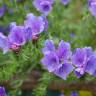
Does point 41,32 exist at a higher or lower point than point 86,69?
higher

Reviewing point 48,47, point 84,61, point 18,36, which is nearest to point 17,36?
point 18,36

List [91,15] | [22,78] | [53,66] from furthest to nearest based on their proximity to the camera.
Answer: [91,15] → [22,78] → [53,66]

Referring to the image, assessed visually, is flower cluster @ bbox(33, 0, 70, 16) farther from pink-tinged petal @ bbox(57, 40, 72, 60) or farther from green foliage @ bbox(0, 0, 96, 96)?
pink-tinged petal @ bbox(57, 40, 72, 60)

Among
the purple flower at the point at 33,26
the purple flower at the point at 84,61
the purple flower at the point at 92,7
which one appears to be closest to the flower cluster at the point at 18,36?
the purple flower at the point at 33,26

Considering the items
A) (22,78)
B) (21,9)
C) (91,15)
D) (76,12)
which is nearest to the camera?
(22,78)

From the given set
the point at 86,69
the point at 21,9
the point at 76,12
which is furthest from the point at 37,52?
the point at 76,12

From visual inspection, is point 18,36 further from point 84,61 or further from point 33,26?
point 84,61

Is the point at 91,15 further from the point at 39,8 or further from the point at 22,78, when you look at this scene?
the point at 22,78

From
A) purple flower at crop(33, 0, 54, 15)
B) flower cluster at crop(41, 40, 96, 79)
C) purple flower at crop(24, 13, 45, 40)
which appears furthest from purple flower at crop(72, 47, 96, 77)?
purple flower at crop(33, 0, 54, 15)
